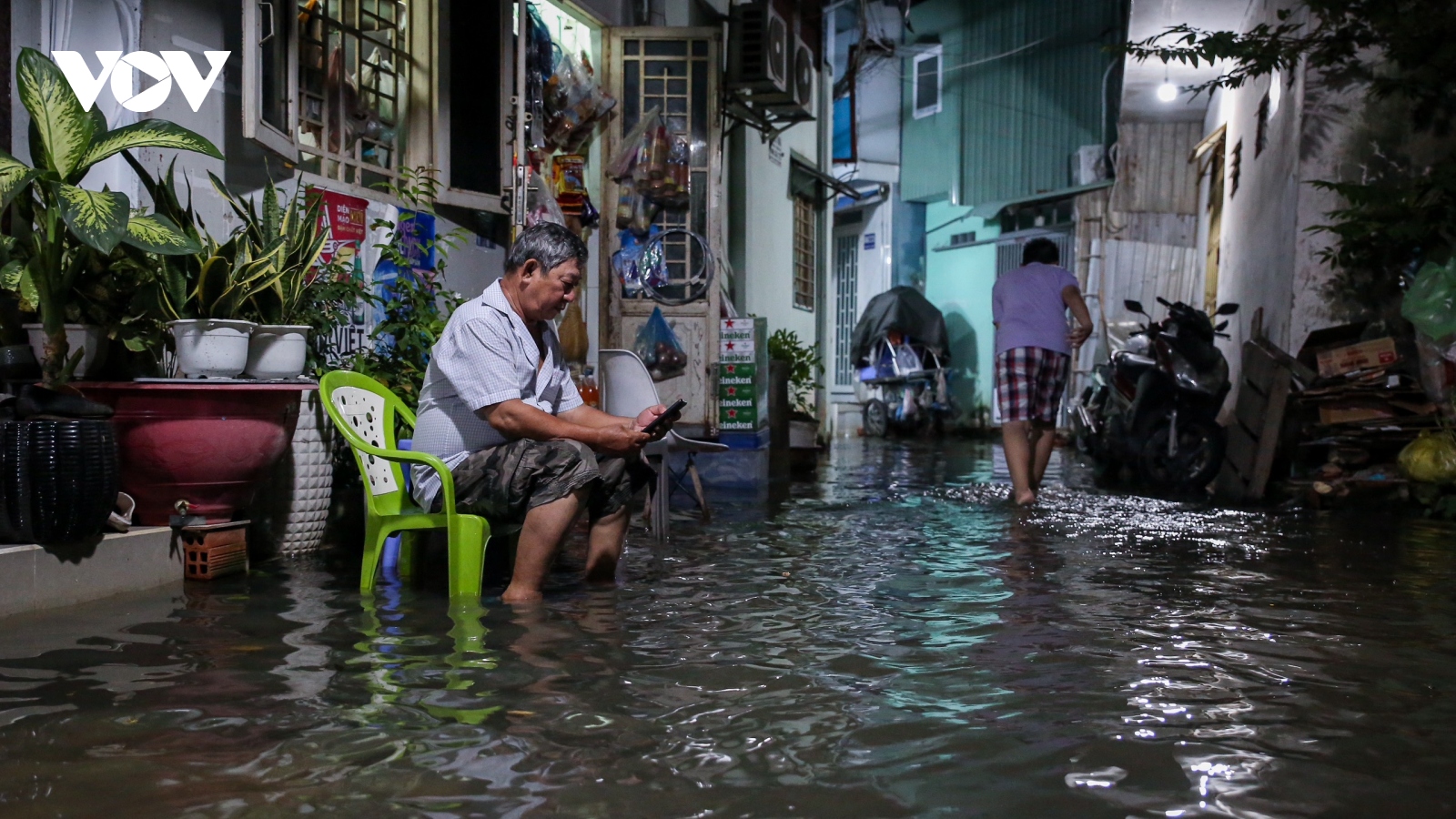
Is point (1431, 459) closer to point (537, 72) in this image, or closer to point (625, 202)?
point (625, 202)

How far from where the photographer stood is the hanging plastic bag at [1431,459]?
21.5ft

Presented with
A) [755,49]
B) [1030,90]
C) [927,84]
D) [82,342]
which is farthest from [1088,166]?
[82,342]

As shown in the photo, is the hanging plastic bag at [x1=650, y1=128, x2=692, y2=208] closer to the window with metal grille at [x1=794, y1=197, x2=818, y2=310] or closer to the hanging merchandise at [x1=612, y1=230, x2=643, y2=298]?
the hanging merchandise at [x1=612, y1=230, x2=643, y2=298]

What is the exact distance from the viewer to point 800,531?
19.7 feet

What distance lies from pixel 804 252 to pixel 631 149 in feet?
19.9

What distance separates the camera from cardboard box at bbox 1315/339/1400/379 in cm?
712

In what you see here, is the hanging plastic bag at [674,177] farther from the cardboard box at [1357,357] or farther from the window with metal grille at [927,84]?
the window with metal grille at [927,84]

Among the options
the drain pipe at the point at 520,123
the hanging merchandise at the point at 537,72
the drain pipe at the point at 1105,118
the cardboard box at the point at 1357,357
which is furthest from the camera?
the drain pipe at the point at 1105,118

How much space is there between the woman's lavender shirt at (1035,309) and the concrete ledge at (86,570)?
16.8ft

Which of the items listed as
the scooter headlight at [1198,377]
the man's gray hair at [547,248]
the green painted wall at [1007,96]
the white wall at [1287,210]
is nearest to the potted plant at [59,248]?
the man's gray hair at [547,248]

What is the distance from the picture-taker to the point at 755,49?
9070 mm

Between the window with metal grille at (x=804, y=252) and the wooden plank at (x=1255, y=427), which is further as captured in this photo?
the window with metal grille at (x=804, y=252)

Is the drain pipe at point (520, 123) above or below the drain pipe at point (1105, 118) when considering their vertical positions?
below

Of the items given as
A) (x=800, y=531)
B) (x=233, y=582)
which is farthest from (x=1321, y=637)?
(x=233, y=582)
